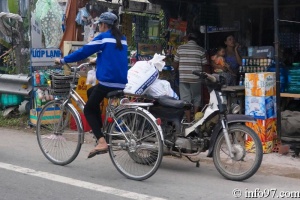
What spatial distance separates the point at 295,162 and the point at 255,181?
1.37 meters

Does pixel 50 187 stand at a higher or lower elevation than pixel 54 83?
lower

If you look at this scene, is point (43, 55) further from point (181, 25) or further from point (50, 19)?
point (181, 25)

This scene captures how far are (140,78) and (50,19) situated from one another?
4390mm

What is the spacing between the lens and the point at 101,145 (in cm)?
629

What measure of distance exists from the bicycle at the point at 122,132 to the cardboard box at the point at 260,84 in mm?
2072

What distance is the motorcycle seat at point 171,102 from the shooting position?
630 cm

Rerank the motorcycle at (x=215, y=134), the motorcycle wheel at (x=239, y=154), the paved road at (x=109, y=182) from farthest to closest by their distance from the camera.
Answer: the motorcycle at (x=215, y=134) < the motorcycle wheel at (x=239, y=154) < the paved road at (x=109, y=182)

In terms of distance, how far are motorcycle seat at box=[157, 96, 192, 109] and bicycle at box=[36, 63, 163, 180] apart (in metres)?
0.22

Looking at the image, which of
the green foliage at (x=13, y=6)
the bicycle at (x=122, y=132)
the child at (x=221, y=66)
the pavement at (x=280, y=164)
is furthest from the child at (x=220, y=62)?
the green foliage at (x=13, y=6)

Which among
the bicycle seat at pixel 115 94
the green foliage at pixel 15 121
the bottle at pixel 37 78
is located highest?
the bottle at pixel 37 78

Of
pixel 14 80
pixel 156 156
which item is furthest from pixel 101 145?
pixel 14 80

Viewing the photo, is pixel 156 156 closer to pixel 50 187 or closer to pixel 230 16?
pixel 50 187

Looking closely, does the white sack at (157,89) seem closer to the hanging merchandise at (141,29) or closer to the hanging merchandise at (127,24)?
the hanging merchandise at (141,29)

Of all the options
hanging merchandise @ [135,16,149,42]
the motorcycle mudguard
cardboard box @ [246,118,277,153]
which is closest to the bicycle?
the motorcycle mudguard
